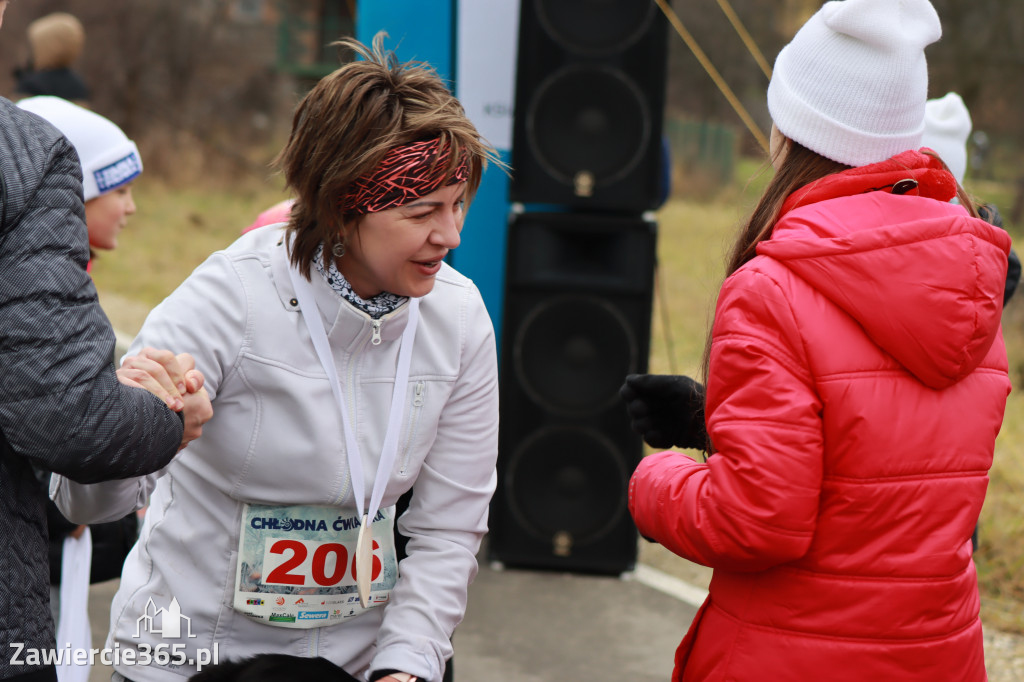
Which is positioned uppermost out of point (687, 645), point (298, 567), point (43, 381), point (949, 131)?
point (949, 131)

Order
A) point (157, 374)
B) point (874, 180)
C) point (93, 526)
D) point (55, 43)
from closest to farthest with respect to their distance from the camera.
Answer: point (157, 374)
point (874, 180)
point (93, 526)
point (55, 43)

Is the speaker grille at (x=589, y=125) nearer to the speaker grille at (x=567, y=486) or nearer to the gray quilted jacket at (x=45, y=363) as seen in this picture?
the speaker grille at (x=567, y=486)

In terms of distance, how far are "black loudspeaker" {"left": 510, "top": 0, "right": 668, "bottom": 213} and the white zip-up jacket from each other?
2.34 meters

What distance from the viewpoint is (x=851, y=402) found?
4.98 feet

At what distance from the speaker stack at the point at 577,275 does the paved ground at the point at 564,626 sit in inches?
5.0

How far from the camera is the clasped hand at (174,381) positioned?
4.68 feet

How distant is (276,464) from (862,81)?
1.08m

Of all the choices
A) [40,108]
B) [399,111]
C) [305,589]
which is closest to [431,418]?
[305,589]

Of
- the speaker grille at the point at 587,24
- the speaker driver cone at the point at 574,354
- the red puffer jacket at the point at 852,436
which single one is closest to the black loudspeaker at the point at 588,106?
the speaker grille at the point at 587,24

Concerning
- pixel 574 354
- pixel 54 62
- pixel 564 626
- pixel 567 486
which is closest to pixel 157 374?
pixel 564 626

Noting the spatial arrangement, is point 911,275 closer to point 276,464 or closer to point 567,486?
point 276,464

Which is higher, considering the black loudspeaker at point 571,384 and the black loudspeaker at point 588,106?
the black loudspeaker at point 588,106

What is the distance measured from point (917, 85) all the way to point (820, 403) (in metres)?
0.54

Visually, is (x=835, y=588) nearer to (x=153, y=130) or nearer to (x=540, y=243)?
(x=540, y=243)
